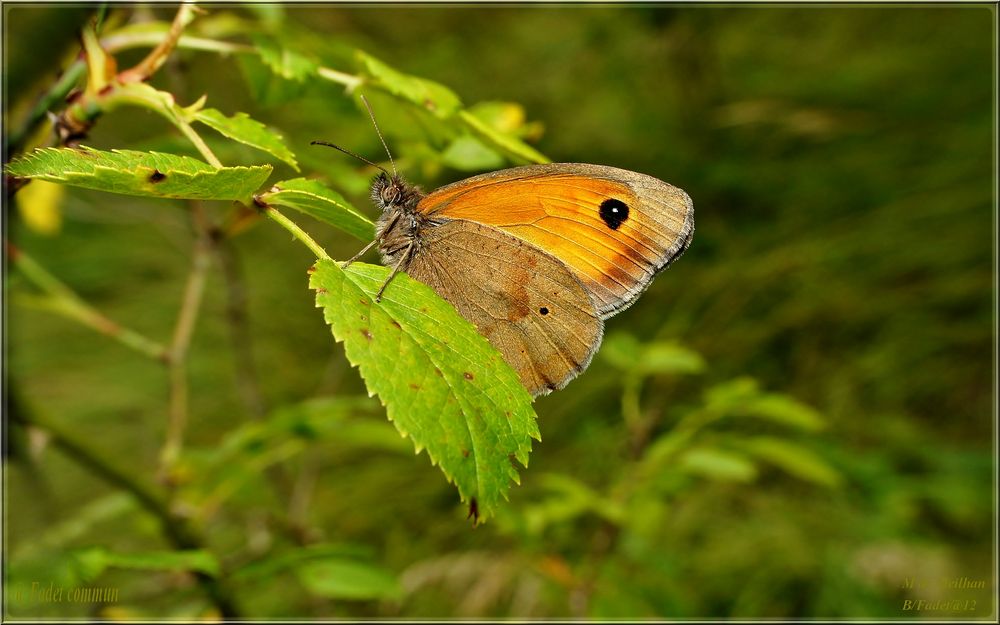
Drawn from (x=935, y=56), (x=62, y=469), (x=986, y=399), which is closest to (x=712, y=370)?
(x=986, y=399)

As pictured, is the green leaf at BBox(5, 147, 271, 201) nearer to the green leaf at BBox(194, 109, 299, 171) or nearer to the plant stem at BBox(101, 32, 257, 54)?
the green leaf at BBox(194, 109, 299, 171)

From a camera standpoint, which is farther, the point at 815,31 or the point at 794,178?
the point at 815,31

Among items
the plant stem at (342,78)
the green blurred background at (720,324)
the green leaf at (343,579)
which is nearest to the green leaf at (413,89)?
the plant stem at (342,78)

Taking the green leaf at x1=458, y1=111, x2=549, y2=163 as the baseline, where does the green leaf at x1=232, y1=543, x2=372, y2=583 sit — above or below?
below

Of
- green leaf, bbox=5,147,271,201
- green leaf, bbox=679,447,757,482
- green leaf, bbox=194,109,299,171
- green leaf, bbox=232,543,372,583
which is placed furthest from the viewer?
green leaf, bbox=679,447,757,482

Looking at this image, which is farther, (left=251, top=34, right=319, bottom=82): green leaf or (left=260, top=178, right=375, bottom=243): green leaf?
(left=251, top=34, right=319, bottom=82): green leaf

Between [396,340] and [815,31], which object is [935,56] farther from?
[396,340]

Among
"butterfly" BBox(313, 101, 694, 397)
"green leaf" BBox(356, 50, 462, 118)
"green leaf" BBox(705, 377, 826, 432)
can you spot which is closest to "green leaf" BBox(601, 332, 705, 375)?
"green leaf" BBox(705, 377, 826, 432)

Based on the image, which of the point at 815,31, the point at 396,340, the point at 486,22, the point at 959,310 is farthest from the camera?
the point at 486,22
